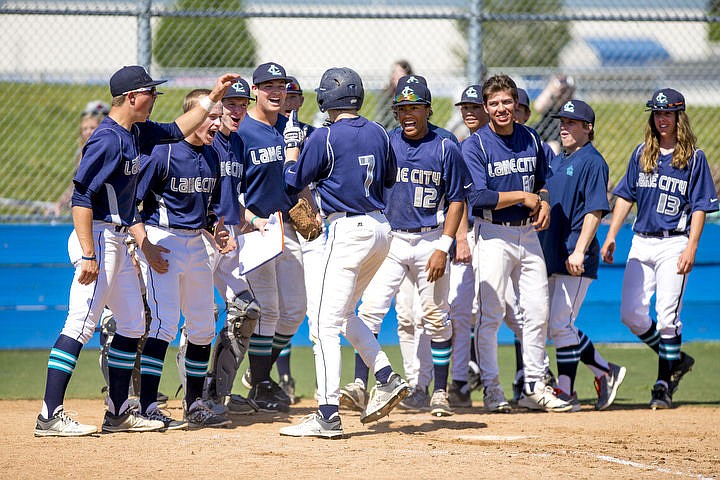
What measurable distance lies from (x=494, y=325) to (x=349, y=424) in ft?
4.61

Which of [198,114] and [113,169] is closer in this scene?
[113,169]

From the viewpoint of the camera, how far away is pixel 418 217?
688 centimetres

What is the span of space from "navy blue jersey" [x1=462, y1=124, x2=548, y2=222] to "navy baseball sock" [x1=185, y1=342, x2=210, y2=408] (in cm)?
216

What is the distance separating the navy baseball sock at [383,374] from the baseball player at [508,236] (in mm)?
1479

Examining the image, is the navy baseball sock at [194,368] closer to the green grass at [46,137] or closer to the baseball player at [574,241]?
the baseball player at [574,241]

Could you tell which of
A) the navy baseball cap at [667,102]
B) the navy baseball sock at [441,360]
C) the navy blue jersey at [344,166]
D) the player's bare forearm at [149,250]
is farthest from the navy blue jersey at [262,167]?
the navy baseball cap at [667,102]

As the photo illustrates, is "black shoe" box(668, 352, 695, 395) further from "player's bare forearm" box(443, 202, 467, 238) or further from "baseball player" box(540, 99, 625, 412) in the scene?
"player's bare forearm" box(443, 202, 467, 238)

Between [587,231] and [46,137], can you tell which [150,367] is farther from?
[46,137]

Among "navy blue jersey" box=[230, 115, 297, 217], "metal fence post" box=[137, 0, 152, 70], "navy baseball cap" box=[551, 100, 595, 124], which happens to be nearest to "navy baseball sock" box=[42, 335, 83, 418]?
"navy blue jersey" box=[230, 115, 297, 217]

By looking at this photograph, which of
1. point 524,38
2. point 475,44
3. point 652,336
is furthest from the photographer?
point 524,38

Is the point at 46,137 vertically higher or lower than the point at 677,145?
higher

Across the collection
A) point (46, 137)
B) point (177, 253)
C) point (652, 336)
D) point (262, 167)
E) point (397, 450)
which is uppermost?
point (46, 137)

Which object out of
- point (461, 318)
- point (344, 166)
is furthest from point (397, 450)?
point (461, 318)

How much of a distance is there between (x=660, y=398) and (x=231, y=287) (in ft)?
10.9
